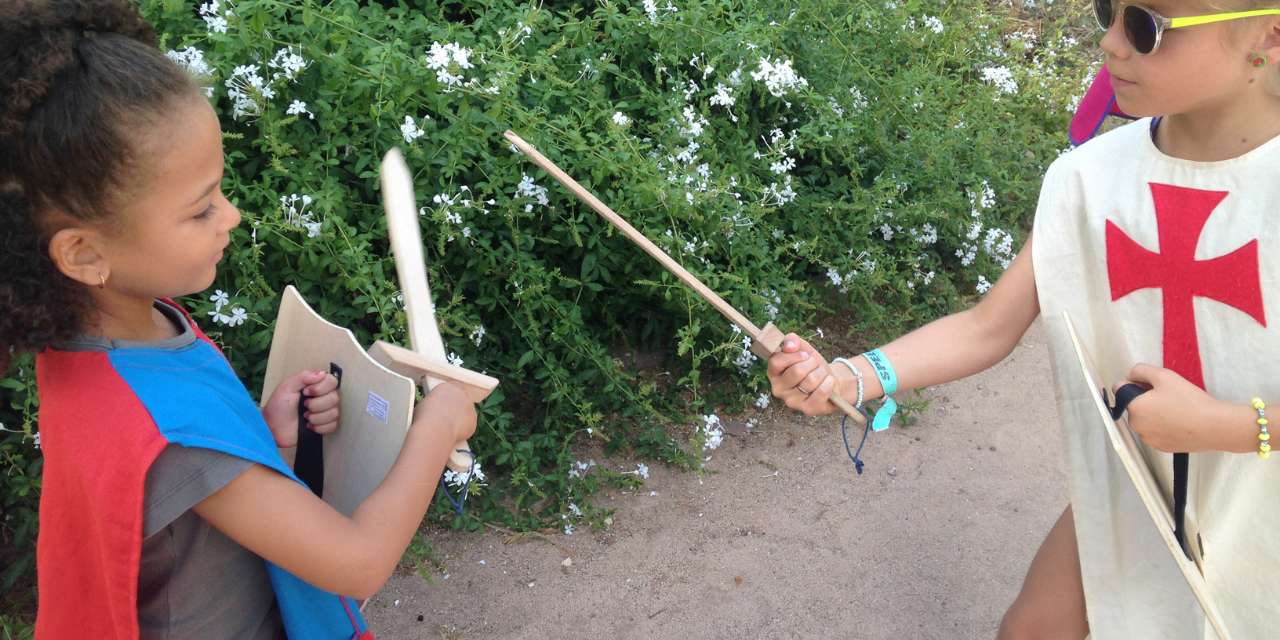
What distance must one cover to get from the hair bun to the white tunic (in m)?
1.72

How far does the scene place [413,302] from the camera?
1.63m

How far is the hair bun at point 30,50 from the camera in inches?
46.3

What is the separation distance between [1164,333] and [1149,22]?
21.8 inches

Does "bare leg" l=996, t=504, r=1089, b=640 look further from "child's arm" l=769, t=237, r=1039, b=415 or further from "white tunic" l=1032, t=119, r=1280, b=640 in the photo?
"child's arm" l=769, t=237, r=1039, b=415

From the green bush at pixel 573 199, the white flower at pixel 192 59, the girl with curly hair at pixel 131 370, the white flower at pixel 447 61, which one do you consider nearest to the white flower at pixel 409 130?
the green bush at pixel 573 199

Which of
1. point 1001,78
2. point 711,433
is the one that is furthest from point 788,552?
point 1001,78

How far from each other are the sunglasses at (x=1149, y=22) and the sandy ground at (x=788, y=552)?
1.81 metres

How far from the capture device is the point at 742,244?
329 centimetres

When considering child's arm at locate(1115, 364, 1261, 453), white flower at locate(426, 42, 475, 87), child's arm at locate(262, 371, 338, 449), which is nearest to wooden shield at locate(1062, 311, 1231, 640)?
child's arm at locate(1115, 364, 1261, 453)

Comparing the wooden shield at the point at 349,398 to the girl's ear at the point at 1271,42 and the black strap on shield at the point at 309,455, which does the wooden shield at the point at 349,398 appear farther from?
the girl's ear at the point at 1271,42

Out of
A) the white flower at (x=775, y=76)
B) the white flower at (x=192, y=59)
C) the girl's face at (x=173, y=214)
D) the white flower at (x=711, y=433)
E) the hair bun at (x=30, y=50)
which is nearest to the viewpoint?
the hair bun at (x=30, y=50)

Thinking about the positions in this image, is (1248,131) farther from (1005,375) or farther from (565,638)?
(1005,375)

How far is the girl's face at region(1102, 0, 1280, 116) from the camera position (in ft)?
4.72

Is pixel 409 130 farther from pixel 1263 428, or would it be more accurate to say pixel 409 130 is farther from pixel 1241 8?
pixel 1263 428
